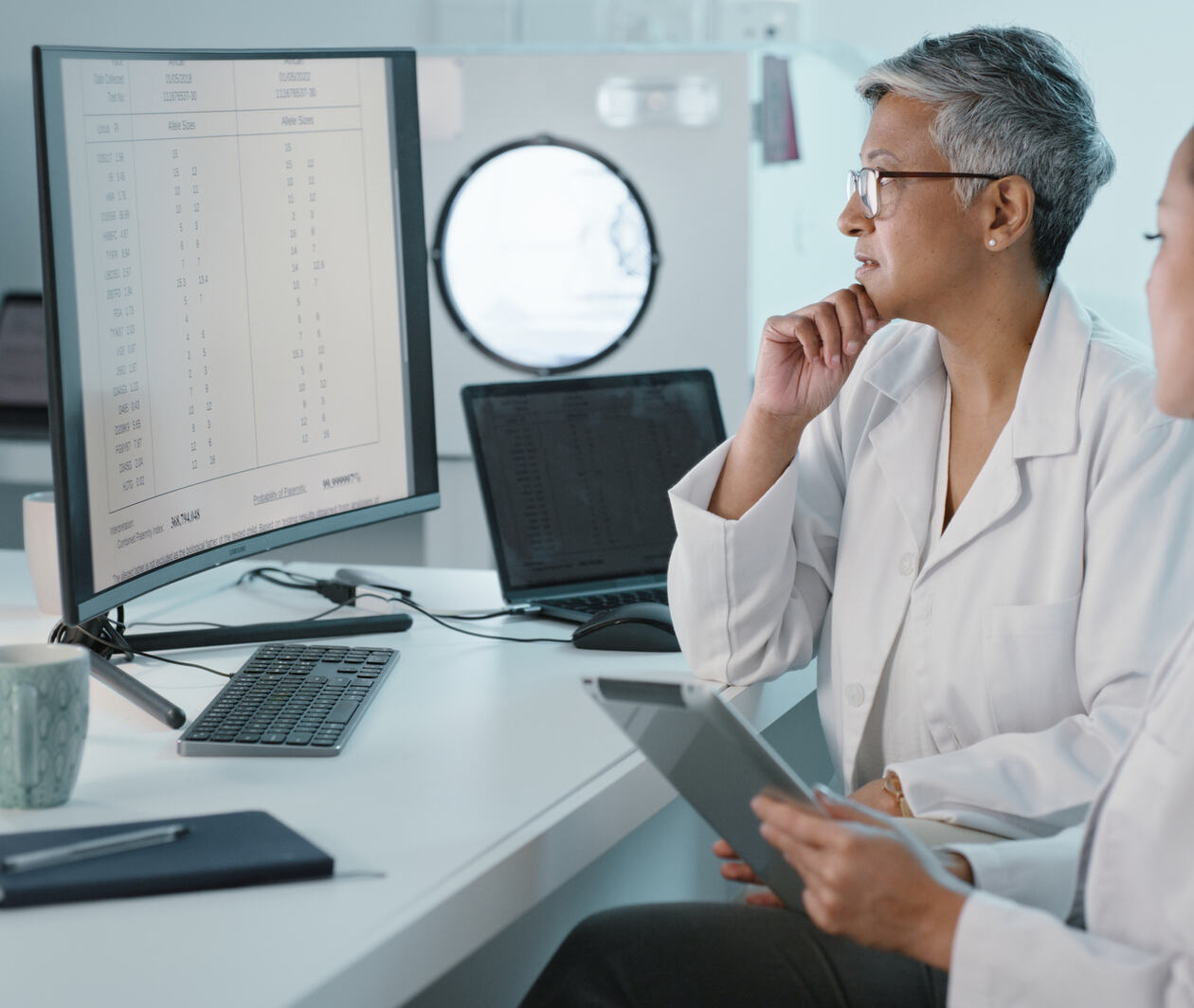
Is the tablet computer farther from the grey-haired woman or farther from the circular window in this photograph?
the circular window

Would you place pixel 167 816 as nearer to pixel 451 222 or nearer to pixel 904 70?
pixel 904 70

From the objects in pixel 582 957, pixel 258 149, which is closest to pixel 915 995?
pixel 582 957

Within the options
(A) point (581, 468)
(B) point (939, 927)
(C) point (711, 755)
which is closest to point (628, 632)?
(A) point (581, 468)

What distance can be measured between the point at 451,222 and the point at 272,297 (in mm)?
1563

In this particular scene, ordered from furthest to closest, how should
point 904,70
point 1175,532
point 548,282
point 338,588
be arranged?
point 548,282 → point 338,588 → point 904,70 → point 1175,532

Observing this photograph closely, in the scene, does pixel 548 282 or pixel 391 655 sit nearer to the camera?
pixel 391 655

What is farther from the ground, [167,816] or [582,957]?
[167,816]

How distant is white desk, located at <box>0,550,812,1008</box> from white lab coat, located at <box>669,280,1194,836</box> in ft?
0.32

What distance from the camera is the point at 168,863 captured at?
2.78 ft

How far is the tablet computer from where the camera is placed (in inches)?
34.7

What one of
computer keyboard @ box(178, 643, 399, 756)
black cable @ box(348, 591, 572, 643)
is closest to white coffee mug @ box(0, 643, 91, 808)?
computer keyboard @ box(178, 643, 399, 756)

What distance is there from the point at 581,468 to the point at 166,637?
51 cm

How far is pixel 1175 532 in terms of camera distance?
1.16m

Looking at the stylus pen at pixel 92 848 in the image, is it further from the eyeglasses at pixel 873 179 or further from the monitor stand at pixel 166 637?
the eyeglasses at pixel 873 179
